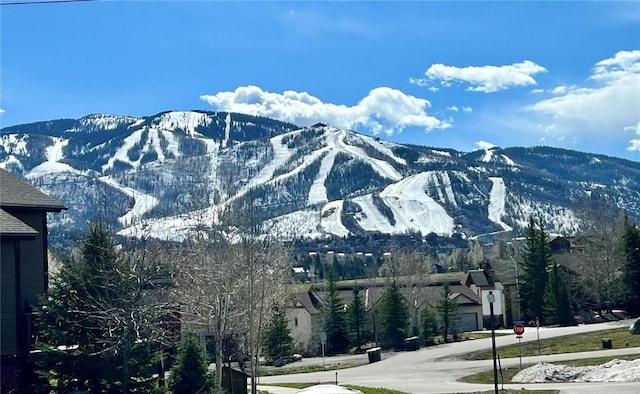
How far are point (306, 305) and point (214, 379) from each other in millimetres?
44930

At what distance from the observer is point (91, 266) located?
20891 millimetres

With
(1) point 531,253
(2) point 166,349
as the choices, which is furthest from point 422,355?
(2) point 166,349

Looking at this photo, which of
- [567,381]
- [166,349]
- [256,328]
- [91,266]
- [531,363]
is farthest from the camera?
[531,363]

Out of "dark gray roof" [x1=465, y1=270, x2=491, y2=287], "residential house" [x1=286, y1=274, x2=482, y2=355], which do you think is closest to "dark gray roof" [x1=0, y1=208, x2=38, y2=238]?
"residential house" [x1=286, y1=274, x2=482, y2=355]

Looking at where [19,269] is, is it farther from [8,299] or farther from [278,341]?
[278,341]

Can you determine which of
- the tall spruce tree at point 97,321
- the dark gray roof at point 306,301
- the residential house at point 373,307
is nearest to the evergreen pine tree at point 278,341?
the residential house at point 373,307

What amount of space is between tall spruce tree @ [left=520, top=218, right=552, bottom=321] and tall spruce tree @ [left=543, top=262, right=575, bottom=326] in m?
1.98

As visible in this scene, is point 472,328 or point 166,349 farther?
point 472,328

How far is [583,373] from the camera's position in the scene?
112 ft

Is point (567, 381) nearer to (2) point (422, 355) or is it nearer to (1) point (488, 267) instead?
(2) point (422, 355)

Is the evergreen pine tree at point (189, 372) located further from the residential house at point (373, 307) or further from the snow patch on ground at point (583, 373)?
the residential house at point (373, 307)

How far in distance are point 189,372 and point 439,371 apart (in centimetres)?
2136

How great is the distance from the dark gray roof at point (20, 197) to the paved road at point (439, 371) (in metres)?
17.0

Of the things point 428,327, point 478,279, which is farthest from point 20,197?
point 478,279
